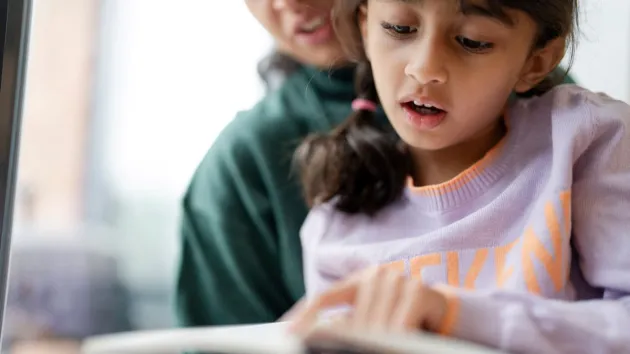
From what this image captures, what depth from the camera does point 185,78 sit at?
0.74m

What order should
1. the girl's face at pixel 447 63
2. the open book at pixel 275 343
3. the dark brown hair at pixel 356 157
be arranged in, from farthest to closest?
the dark brown hair at pixel 356 157 < the girl's face at pixel 447 63 < the open book at pixel 275 343

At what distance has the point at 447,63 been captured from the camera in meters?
0.58

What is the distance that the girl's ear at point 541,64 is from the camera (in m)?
0.62

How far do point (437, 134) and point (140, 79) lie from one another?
0.31 meters

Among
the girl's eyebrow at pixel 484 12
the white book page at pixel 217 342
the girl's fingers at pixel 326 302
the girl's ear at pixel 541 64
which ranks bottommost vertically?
the white book page at pixel 217 342

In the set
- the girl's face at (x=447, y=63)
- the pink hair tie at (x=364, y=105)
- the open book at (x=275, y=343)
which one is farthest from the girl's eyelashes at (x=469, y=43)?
the open book at (x=275, y=343)

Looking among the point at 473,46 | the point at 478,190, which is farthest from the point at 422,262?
the point at 473,46

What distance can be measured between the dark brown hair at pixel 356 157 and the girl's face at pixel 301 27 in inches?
1.0

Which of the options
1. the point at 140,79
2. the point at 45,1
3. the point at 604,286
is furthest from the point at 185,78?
the point at 604,286

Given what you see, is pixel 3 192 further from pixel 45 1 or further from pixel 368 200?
pixel 368 200

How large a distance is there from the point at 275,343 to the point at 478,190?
0.23 m

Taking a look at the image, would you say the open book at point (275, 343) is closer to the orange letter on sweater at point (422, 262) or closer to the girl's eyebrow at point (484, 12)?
the orange letter on sweater at point (422, 262)

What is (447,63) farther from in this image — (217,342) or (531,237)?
(217,342)

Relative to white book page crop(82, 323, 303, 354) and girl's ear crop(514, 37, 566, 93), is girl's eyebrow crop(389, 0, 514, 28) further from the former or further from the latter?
white book page crop(82, 323, 303, 354)
